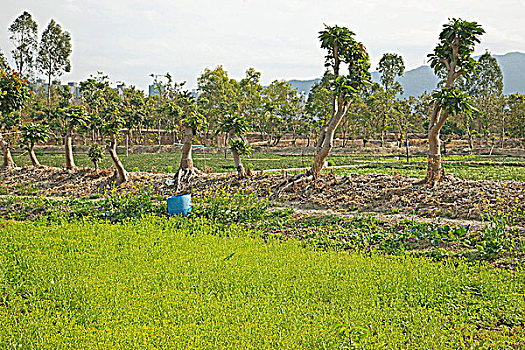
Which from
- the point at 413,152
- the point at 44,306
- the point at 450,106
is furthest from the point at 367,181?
the point at 413,152

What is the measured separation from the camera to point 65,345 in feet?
13.8

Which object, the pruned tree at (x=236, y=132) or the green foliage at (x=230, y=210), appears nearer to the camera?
the green foliage at (x=230, y=210)

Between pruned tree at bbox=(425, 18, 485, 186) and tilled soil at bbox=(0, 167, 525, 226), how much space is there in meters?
0.82

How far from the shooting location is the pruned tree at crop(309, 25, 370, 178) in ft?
41.7

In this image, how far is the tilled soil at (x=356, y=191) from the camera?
9.73m

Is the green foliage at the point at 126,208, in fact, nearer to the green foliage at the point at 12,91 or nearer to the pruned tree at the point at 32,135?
the green foliage at the point at 12,91

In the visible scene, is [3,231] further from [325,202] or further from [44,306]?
[325,202]

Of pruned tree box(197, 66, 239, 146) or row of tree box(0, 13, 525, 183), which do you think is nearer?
row of tree box(0, 13, 525, 183)

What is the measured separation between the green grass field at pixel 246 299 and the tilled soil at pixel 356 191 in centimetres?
358

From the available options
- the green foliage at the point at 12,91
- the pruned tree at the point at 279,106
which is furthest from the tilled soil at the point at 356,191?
the pruned tree at the point at 279,106

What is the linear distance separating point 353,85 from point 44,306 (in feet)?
35.0

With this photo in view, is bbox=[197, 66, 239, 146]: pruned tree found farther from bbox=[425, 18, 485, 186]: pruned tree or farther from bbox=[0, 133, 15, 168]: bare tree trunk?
bbox=[425, 18, 485, 186]: pruned tree

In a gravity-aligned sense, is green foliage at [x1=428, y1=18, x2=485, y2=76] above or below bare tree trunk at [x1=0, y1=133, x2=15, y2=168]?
above

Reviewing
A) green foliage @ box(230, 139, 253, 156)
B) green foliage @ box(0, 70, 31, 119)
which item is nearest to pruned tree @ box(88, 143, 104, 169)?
green foliage @ box(0, 70, 31, 119)
